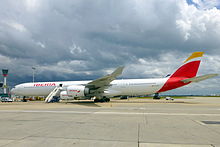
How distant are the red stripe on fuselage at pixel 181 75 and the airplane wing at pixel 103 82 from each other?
7.64 m

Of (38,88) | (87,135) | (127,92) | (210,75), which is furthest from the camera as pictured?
(38,88)

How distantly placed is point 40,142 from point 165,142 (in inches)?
139

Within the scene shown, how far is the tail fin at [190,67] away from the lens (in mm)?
23406

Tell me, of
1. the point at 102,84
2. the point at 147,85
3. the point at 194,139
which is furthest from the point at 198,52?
the point at 194,139

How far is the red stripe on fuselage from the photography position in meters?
23.6

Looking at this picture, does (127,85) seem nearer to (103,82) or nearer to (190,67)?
(103,82)

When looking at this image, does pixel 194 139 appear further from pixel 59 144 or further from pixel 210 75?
pixel 210 75

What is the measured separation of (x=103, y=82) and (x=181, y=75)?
37.0 feet

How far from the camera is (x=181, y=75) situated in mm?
24156

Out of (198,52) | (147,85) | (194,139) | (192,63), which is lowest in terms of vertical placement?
(194,139)

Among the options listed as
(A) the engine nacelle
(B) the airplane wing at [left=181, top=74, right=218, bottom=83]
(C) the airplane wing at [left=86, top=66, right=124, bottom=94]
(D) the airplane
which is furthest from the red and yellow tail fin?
(A) the engine nacelle

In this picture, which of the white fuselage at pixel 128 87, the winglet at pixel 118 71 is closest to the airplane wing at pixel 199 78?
the white fuselage at pixel 128 87

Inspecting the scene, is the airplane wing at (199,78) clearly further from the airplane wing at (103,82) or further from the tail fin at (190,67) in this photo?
the airplane wing at (103,82)

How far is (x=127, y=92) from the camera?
25.4 metres
